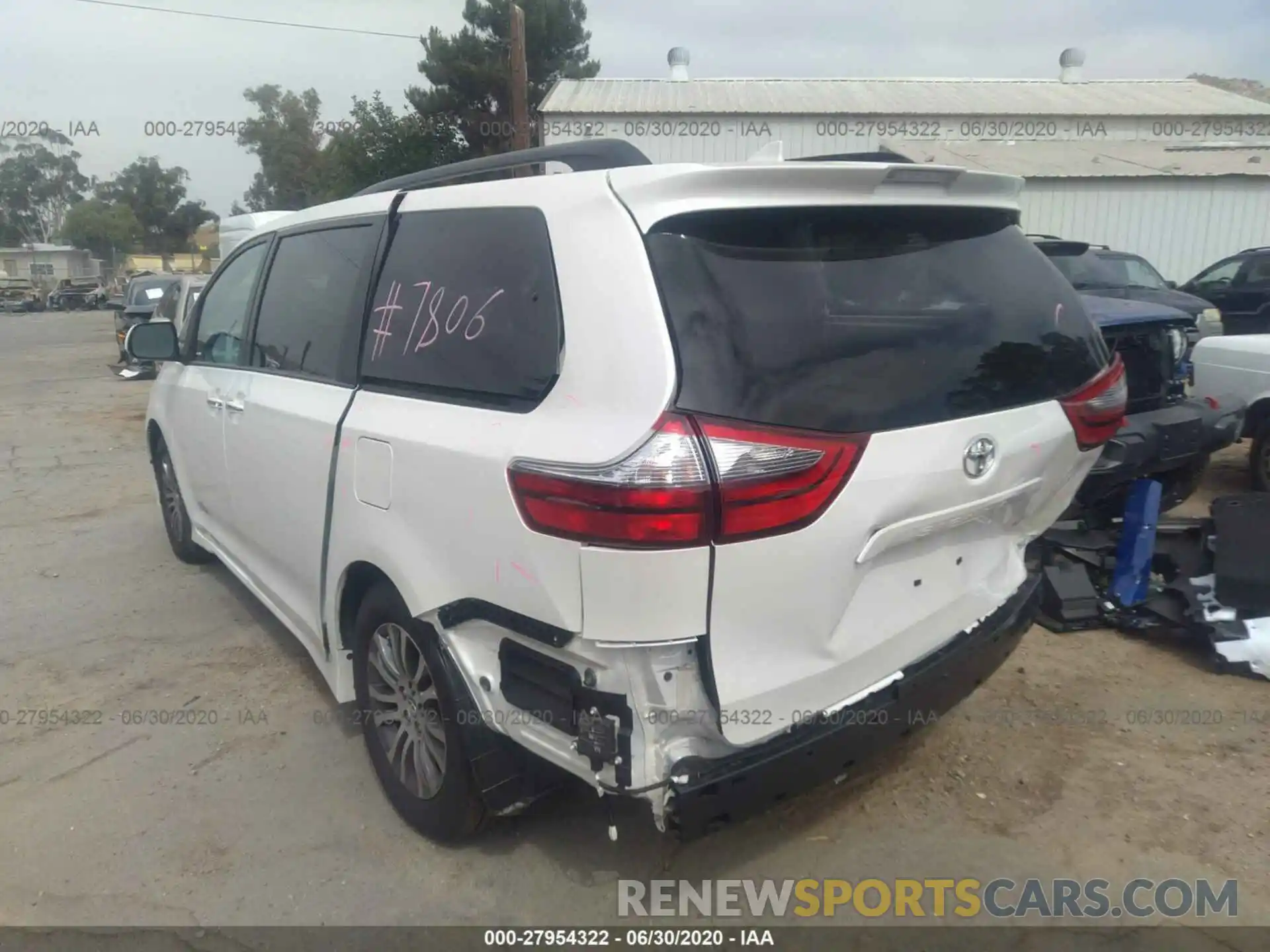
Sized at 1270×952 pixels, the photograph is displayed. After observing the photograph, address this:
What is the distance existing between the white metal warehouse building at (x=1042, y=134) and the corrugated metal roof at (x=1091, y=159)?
55 mm

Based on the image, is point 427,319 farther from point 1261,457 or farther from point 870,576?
point 1261,457

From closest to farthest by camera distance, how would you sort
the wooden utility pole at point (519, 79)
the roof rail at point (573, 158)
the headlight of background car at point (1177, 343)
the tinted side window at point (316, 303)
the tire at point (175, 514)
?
the roof rail at point (573, 158) < the tinted side window at point (316, 303) < the headlight of background car at point (1177, 343) < the tire at point (175, 514) < the wooden utility pole at point (519, 79)

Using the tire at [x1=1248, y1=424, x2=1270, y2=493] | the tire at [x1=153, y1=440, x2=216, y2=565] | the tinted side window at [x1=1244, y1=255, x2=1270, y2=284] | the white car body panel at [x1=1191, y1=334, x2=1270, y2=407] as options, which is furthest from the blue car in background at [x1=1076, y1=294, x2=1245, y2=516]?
the tinted side window at [x1=1244, y1=255, x2=1270, y2=284]

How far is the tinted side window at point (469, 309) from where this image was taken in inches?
90.3

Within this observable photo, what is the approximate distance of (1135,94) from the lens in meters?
26.8

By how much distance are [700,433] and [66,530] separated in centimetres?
618

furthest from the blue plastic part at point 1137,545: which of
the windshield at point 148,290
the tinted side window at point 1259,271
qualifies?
the windshield at point 148,290

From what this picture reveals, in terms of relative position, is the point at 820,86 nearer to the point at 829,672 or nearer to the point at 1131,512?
the point at 1131,512

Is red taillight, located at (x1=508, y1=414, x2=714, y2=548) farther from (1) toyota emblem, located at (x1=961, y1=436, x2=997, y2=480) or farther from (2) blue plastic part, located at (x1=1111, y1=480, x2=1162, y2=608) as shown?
(2) blue plastic part, located at (x1=1111, y1=480, x2=1162, y2=608)

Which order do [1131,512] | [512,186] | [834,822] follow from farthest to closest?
[1131,512], [834,822], [512,186]

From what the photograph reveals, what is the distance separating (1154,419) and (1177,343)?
58 cm

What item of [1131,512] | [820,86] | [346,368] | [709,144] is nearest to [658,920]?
[346,368]

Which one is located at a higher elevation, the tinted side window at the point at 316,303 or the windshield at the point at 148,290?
the tinted side window at the point at 316,303

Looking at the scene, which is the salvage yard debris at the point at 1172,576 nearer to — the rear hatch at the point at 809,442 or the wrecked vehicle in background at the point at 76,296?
the rear hatch at the point at 809,442
